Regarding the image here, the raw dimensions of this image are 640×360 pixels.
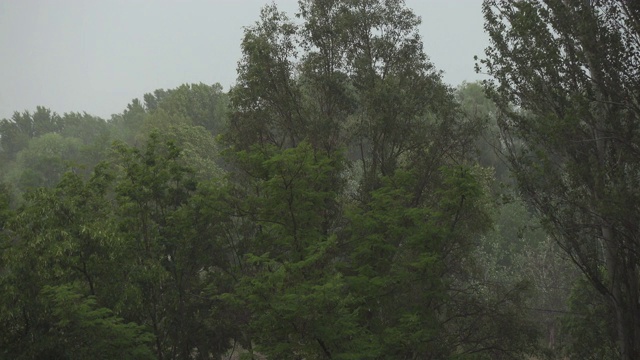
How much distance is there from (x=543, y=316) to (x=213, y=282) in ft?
80.3

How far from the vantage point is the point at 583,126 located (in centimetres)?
1512

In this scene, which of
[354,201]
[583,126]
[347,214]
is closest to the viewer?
[583,126]

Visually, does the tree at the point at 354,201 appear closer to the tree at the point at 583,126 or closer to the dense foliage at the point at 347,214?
the dense foliage at the point at 347,214

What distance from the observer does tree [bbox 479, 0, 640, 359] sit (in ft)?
45.9

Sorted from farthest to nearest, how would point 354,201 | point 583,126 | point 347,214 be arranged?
point 354,201, point 347,214, point 583,126

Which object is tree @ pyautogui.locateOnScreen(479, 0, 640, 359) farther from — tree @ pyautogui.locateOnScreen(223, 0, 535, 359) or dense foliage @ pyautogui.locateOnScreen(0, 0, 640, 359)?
tree @ pyautogui.locateOnScreen(223, 0, 535, 359)

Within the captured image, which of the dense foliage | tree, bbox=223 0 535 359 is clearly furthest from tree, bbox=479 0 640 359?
tree, bbox=223 0 535 359

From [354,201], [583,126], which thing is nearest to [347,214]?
[354,201]

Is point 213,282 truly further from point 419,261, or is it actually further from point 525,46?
point 525,46

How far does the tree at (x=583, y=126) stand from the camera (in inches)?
551

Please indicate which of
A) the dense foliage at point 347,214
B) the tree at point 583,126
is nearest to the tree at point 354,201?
the dense foliage at point 347,214

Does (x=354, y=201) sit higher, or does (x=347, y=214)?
(x=354, y=201)

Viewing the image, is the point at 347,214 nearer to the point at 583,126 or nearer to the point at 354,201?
the point at 354,201

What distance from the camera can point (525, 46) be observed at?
54.8 feet
